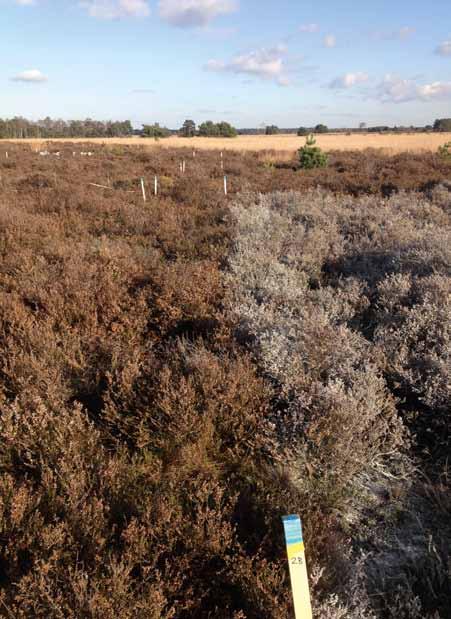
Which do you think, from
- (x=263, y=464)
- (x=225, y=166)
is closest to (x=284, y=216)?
(x=263, y=464)

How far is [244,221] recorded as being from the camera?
804cm

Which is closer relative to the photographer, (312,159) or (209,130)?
(312,159)

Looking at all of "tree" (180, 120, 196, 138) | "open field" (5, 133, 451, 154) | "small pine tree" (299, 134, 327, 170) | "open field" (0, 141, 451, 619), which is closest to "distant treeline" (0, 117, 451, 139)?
"tree" (180, 120, 196, 138)

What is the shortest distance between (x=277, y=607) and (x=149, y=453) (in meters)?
1.27

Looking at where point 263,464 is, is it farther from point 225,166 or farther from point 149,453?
point 225,166

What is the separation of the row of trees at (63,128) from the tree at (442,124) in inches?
2315

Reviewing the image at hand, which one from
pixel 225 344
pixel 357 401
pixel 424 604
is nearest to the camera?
pixel 424 604

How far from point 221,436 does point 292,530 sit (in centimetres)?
131

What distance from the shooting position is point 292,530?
180 centimetres

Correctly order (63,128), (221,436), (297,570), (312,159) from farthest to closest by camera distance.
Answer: (63,128) → (312,159) → (221,436) → (297,570)

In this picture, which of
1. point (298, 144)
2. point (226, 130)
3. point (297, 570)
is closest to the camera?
point (297, 570)

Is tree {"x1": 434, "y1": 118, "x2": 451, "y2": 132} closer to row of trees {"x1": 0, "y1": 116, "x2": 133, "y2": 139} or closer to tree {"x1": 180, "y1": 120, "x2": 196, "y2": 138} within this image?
tree {"x1": 180, "y1": 120, "x2": 196, "y2": 138}

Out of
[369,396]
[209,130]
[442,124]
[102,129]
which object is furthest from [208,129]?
[369,396]

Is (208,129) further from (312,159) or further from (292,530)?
(292,530)
